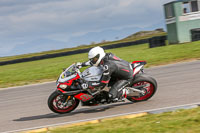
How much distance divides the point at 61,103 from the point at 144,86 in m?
2.04

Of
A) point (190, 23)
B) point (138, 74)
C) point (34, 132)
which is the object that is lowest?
point (34, 132)

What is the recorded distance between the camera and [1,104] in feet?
33.1

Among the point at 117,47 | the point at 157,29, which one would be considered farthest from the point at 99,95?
the point at 157,29

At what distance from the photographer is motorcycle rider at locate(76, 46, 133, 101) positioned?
6938 millimetres

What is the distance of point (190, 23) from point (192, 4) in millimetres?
1513

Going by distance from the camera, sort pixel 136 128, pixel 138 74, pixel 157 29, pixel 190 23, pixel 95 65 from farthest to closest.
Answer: pixel 157 29, pixel 190 23, pixel 138 74, pixel 95 65, pixel 136 128

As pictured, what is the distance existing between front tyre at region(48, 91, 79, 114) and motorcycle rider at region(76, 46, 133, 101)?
0.53m

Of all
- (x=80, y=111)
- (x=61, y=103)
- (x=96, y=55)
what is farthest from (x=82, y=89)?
(x=96, y=55)

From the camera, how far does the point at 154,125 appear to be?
511 cm

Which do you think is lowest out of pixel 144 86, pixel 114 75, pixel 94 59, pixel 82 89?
pixel 144 86

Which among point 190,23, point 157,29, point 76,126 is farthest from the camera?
point 157,29

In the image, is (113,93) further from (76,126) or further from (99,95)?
(76,126)

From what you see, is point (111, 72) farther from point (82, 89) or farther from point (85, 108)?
point (85, 108)

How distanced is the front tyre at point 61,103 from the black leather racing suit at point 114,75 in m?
0.66
